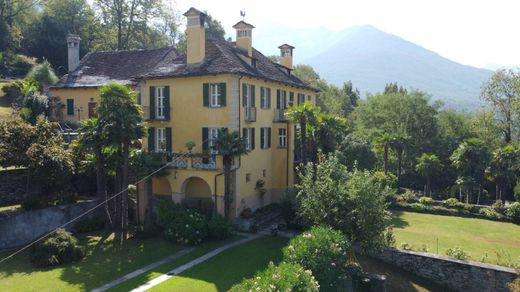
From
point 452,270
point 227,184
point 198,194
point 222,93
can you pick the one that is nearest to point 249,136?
point 222,93

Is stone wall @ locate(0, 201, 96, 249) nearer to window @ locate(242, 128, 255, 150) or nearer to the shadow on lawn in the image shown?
window @ locate(242, 128, 255, 150)

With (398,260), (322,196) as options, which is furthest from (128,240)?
(398,260)

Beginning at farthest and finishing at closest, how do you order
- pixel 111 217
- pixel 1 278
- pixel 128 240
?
pixel 111 217 < pixel 128 240 < pixel 1 278

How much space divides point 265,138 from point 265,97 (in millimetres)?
3205

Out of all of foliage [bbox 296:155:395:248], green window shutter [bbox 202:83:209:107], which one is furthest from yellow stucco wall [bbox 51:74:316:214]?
foliage [bbox 296:155:395:248]

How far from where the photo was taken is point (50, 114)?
141 feet

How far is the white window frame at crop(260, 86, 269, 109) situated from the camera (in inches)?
1334

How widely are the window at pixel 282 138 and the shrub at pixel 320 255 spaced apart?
54.7 feet

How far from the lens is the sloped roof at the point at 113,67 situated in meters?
42.1

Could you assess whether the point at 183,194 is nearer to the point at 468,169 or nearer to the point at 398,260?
the point at 398,260

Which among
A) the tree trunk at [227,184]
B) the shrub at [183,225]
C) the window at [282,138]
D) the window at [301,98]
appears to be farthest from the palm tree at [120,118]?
the window at [301,98]

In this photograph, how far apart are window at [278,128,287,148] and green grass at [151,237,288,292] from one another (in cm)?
1109

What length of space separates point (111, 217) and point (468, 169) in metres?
34.4

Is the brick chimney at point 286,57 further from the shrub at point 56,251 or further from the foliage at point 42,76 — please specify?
the shrub at point 56,251
